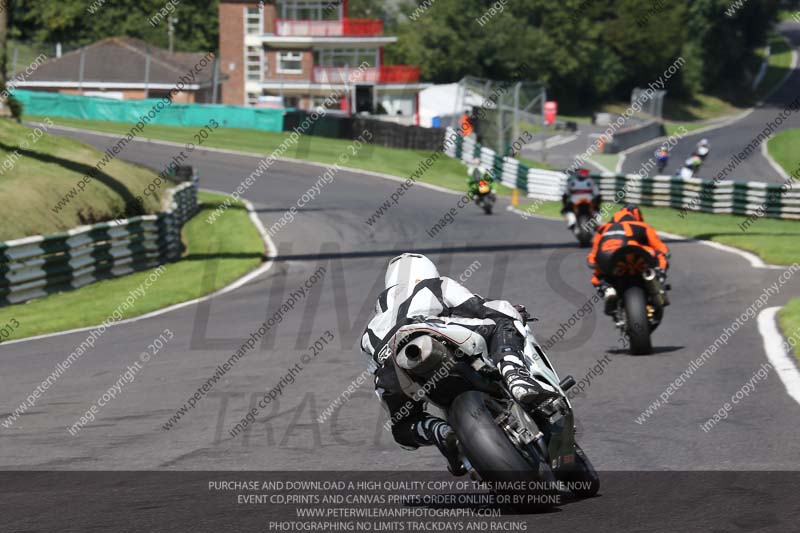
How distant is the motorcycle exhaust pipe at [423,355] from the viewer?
18.2 ft

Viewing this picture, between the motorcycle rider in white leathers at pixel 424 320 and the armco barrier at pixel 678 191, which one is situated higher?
the motorcycle rider in white leathers at pixel 424 320

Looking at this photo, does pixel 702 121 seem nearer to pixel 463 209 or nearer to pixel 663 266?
pixel 463 209

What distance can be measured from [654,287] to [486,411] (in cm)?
659

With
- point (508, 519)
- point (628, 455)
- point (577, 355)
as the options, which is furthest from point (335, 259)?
point (508, 519)

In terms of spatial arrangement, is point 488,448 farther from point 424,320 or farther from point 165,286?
point 165,286

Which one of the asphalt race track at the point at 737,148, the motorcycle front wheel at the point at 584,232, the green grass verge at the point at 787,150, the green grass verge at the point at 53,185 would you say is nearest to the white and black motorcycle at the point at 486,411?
the green grass verge at the point at 53,185

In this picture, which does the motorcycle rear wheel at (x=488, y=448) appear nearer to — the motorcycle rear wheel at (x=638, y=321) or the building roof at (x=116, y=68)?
the motorcycle rear wheel at (x=638, y=321)

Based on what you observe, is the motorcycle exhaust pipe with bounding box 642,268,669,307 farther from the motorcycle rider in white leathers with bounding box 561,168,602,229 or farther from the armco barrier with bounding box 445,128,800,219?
the armco barrier with bounding box 445,128,800,219

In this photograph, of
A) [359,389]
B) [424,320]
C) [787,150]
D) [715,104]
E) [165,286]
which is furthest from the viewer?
[715,104]

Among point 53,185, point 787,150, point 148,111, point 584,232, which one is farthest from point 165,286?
point 787,150

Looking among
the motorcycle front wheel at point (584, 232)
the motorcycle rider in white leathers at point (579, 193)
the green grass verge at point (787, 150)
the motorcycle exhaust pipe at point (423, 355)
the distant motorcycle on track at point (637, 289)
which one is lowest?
the green grass verge at point (787, 150)

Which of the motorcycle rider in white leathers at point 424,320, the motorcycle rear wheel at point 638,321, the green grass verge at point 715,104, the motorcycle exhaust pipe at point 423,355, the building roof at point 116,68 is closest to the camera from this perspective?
the motorcycle exhaust pipe at point 423,355

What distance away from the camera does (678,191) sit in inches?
1357

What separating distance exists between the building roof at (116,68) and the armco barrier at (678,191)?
137 ft
